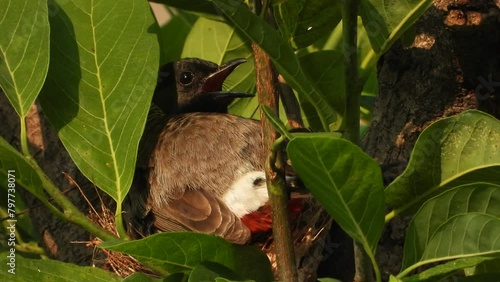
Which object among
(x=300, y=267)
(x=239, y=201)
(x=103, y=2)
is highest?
(x=103, y=2)

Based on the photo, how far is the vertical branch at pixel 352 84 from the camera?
200 centimetres

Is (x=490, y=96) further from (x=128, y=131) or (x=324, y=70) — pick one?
(x=128, y=131)

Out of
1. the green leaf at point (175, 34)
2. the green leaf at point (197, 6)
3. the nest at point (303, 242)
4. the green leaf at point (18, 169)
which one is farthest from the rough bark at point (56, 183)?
the green leaf at point (18, 169)

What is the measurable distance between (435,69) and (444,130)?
990 millimetres

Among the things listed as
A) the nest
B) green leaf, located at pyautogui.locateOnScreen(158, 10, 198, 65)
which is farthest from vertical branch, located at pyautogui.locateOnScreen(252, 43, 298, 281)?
green leaf, located at pyautogui.locateOnScreen(158, 10, 198, 65)

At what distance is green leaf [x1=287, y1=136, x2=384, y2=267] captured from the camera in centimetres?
175

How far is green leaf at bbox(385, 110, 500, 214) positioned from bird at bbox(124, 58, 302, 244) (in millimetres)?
871

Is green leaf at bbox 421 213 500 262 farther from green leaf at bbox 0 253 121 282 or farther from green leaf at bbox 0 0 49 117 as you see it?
green leaf at bbox 0 0 49 117

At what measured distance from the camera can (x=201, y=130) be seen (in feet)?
10.9

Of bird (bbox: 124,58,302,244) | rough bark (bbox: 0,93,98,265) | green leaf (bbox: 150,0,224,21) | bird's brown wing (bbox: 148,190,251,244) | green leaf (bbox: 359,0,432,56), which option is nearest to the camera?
green leaf (bbox: 359,0,432,56)

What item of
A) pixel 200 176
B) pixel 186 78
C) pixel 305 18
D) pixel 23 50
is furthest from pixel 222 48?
Answer: pixel 23 50

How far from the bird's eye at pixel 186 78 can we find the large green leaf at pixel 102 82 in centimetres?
164

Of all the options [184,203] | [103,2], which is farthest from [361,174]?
[184,203]

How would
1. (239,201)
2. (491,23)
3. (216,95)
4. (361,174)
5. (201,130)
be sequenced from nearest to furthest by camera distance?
(361,174) → (491,23) → (239,201) → (201,130) → (216,95)
